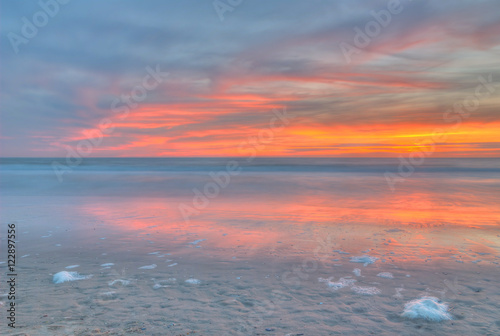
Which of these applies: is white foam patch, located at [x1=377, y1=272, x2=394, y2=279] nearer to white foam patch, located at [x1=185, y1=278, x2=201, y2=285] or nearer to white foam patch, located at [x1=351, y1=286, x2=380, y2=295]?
white foam patch, located at [x1=351, y1=286, x2=380, y2=295]

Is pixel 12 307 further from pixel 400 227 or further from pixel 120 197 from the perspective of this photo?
pixel 120 197

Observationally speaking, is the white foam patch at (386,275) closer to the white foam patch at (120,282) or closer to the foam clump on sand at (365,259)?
the foam clump on sand at (365,259)

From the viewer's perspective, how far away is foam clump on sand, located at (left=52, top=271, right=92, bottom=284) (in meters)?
5.65

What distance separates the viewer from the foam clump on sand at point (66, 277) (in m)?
5.65

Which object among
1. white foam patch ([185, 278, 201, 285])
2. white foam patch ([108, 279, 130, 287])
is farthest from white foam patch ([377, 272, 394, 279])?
white foam patch ([108, 279, 130, 287])

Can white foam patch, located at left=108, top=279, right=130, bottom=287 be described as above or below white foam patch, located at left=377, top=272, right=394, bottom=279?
above

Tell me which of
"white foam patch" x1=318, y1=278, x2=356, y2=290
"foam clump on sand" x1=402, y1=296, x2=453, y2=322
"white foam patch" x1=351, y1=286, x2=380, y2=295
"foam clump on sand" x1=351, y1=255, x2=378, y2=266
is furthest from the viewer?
"foam clump on sand" x1=351, y1=255, x2=378, y2=266

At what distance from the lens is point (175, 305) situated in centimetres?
477

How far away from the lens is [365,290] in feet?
17.4

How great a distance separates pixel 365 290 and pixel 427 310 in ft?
3.21

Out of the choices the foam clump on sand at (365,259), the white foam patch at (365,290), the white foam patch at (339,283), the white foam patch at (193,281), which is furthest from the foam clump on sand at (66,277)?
the foam clump on sand at (365,259)

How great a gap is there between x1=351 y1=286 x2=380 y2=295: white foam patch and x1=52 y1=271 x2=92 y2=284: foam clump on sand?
436 centimetres

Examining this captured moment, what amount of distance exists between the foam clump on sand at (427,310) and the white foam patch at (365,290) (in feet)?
1.76

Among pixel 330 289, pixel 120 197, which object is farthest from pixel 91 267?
pixel 120 197
